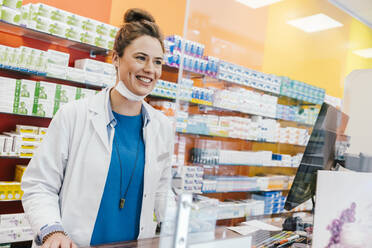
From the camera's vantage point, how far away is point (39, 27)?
3.30 meters

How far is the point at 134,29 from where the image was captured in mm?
1627

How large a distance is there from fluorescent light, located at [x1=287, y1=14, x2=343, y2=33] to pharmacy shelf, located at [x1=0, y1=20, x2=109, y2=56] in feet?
9.52

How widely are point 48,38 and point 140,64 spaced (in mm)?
2446

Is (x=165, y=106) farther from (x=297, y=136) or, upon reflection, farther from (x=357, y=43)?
(x=357, y=43)

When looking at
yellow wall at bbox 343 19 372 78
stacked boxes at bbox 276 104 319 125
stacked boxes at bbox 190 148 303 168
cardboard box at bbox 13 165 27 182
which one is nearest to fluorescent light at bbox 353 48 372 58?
yellow wall at bbox 343 19 372 78

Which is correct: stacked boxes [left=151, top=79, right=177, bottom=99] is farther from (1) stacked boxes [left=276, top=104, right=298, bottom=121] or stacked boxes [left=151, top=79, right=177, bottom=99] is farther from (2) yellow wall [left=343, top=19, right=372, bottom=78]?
(2) yellow wall [left=343, top=19, right=372, bottom=78]

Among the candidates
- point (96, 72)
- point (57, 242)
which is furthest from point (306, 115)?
point (96, 72)

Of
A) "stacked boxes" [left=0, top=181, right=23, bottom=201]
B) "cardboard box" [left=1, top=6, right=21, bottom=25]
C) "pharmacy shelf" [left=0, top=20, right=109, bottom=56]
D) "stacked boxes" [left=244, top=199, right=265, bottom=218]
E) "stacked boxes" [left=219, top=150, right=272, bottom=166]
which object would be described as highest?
"cardboard box" [left=1, top=6, right=21, bottom=25]

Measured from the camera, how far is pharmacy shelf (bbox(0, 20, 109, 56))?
3.26m

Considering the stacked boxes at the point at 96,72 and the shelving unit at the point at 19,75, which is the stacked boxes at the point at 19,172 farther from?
the stacked boxes at the point at 96,72

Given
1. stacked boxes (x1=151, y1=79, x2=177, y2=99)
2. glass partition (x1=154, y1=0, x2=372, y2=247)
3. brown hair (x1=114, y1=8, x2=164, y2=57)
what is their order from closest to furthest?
glass partition (x1=154, y1=0, x2=372, y2=247), brown hair (x1=114, y1=8, x2=164, y2=57), stacked boxes (x1=151, y1=79, x2=177, y2=99)

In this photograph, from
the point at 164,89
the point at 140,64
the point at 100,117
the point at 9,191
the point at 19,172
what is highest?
the point at 164,89

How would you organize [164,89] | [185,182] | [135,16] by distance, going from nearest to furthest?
[185,182] < [135,16] < [164,89]

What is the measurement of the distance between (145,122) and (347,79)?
100cm
